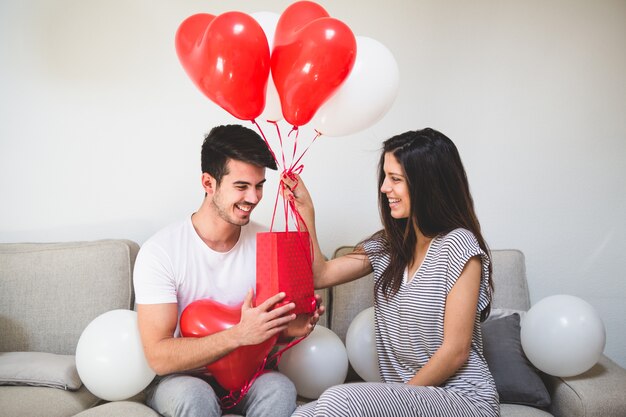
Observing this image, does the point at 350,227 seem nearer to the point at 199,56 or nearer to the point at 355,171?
the point at 355,171

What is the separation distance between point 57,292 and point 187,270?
66cm

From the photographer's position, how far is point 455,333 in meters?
1.49

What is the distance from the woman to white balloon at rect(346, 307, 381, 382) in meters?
0.11

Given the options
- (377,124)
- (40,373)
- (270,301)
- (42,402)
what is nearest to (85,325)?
(40,373)

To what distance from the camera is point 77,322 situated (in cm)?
202

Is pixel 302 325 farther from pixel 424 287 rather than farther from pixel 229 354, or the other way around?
pixel 424 287

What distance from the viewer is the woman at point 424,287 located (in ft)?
4.60

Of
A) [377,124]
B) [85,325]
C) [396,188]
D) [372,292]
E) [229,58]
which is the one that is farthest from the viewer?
[377,124]

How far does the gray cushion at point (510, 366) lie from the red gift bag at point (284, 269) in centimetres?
73

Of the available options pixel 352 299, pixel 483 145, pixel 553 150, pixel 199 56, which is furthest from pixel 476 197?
pixel 199 56

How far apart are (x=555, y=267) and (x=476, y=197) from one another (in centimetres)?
49

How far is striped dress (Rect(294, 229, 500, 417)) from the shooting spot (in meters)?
1.34

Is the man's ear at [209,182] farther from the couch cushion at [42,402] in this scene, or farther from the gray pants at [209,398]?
the couch cushion at [42,402]

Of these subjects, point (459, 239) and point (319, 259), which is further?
point (319, 259)
